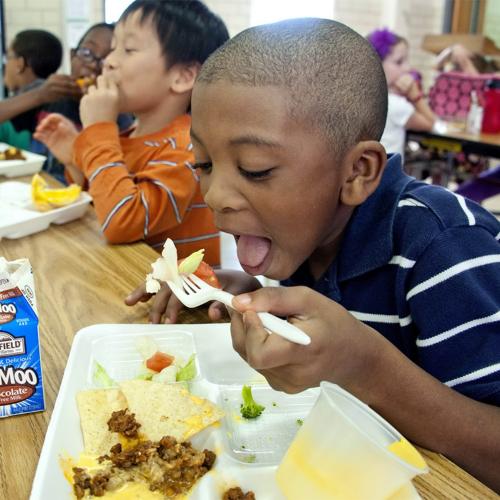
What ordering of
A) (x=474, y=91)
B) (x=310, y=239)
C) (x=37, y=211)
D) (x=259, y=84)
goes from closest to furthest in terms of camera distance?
(x=259, y=84)
(x=310, y=239)
(x=37, y=211)
(x=474, y=91)

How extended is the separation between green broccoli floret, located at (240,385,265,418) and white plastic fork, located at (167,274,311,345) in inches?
6.0

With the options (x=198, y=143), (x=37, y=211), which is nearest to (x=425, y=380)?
(x=198, y=143)

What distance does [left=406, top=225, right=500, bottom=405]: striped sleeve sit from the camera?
2.69 feet

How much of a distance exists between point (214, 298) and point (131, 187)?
0.89m

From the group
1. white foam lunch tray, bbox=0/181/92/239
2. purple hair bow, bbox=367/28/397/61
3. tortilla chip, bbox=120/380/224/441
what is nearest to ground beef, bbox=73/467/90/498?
tortilla chip, bbox=120/380/224/441

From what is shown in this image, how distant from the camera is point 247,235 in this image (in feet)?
2.98

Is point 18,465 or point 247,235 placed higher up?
point 247,235

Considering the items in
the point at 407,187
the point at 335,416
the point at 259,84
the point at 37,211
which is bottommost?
the point at 37,211

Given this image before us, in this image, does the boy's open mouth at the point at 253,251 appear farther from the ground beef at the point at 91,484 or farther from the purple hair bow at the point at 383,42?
the purple hair bow at the point at 383,42

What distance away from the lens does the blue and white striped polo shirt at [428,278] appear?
0.83 meters

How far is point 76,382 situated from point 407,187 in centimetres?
63

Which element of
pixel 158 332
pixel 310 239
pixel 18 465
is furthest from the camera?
pixel 158 332

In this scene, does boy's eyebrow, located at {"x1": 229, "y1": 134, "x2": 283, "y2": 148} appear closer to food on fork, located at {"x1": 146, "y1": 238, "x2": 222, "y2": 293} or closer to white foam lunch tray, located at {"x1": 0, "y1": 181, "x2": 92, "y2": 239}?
food on fork, located at {"x1": 146, "y1": 238, "x2": 222, "y2": 293}

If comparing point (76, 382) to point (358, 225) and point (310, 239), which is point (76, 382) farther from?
point (358, 225)
